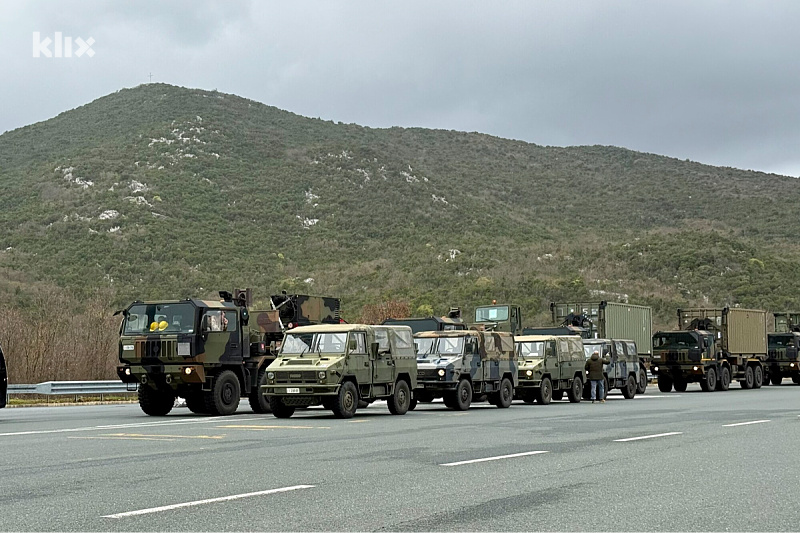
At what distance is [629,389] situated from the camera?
3509cm

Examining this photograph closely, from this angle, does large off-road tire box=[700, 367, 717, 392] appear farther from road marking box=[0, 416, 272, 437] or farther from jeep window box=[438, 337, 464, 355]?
road marking box=[0, 416, 272, 437]

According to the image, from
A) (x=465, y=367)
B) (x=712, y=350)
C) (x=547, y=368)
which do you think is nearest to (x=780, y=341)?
(x=712, y=350)

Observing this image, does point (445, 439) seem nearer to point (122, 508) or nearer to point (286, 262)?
point (122, 508)

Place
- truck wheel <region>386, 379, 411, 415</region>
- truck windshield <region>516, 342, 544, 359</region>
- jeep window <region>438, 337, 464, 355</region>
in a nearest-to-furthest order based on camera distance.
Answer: truck wheel <region>386, 379, 411, 415</region> < jeep window <region>438, 337, 464, 355</region> < truck windshield <region>516, 342, 544, 359</region>

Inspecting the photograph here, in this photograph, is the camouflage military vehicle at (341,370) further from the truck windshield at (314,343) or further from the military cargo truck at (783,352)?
the military cargo truck at (783,352)

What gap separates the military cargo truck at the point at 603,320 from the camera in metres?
39.9

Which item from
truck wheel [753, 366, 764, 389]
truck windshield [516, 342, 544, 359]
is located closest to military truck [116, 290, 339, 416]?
truck windshield [516, 342, 544, 359]

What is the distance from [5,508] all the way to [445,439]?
841cm

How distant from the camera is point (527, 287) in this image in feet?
235

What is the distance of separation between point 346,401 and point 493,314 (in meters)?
19.0

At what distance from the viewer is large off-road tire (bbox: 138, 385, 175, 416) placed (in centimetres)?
2425

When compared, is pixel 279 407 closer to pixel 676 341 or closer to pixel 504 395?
pixel 504 395

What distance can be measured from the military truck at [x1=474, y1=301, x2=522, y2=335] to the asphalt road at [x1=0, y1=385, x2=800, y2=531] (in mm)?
18960

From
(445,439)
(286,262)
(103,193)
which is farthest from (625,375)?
(103,193)
